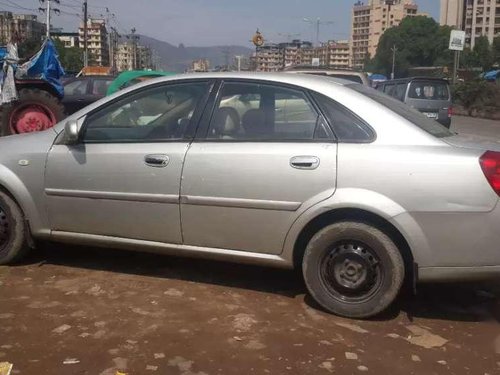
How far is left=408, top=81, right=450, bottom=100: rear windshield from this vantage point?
55.3ft

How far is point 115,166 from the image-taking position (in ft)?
14.0

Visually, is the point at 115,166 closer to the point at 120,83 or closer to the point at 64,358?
the point at 64,358

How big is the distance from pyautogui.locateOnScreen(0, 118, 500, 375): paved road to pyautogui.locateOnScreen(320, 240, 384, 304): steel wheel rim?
0.58ft

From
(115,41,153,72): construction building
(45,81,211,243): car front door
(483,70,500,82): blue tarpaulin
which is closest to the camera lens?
(45,81,211,243): car front door

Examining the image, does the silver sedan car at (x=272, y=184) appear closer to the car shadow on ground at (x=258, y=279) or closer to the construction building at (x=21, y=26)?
the car shadow on ground at (x=258, y=279)

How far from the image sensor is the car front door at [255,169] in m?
3.82

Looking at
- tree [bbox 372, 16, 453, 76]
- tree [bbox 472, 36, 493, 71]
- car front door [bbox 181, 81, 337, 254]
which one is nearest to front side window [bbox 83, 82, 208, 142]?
car front door [bbox 181, 81, 337, 254]

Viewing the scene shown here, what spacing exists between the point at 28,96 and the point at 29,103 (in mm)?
129

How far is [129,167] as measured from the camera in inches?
167

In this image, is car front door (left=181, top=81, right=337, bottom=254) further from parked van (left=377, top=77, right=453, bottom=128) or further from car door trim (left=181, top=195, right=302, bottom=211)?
parked van (left=377, top=77, right=453, bottom=128)

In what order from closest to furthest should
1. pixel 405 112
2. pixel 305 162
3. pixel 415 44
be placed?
pixel 305 162 < pixel 405 112 < pixel 415 44

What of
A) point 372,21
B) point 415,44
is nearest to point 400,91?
point 415,44

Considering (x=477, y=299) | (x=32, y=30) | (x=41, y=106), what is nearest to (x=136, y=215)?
(x=477, y=299)

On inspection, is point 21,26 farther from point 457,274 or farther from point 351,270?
point 457,274
